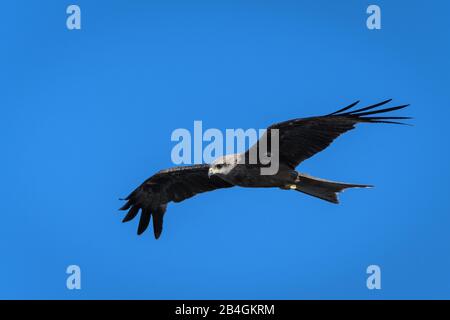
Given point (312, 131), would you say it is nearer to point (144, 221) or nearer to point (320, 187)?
point (320, 187)

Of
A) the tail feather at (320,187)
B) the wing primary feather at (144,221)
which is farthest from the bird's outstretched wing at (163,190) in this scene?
the tail feather at (320,187)

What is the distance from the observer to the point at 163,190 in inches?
726

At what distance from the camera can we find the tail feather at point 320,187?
52.2ft

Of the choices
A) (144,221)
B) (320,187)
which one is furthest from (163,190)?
(320,187)

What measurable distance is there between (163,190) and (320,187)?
3733 mm

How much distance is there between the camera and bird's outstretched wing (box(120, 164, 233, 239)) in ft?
58.6

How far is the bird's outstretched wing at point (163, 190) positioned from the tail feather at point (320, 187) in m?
2.07

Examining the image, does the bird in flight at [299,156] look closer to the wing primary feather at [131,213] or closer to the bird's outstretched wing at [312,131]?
the bird's outstretched wing at [312,131]

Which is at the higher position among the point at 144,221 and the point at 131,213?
the point at 131,213

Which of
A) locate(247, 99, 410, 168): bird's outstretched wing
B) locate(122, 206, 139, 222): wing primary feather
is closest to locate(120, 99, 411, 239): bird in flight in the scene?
locate(247, 99, 410, 168): bird's outstretched wing

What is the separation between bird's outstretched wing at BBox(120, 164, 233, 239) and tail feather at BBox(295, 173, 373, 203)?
6.80 feet
